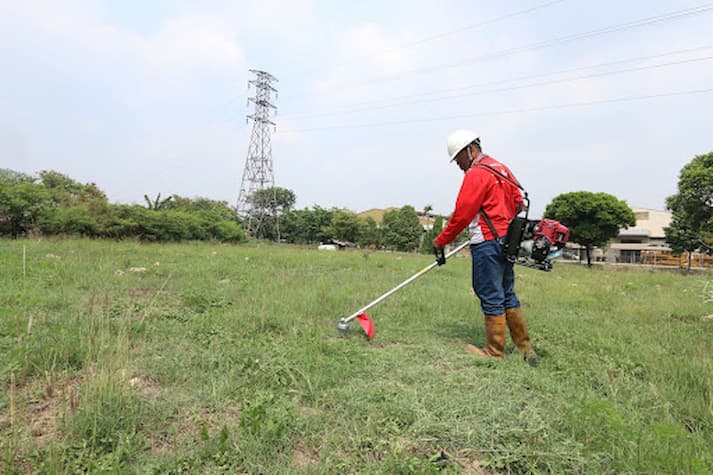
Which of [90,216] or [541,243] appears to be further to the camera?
[90,216]

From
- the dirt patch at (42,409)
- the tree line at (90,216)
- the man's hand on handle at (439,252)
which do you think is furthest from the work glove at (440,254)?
the tree line at (90,216)

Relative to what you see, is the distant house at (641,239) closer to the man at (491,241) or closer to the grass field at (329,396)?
the man at (491,241)

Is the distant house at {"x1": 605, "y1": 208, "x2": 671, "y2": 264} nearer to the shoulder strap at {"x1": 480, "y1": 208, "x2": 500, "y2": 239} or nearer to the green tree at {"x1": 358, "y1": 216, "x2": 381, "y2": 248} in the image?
the green tree at {"x1": 358, "y1": 216, "x2": 381, "y2": 248}

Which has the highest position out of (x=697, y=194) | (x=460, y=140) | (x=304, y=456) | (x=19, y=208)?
(x=697, y=194)

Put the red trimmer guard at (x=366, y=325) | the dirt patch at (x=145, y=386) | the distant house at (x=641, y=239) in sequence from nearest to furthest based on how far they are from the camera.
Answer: the dirt patch at (x=145, y=386)
the red trimmer guard at (x=366, y=325)
the distant house at (x=641, y=239)

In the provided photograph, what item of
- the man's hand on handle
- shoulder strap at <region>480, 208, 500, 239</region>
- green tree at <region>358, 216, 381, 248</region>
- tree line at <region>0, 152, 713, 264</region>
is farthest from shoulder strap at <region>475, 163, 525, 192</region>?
green tree at <region>358, 216, 381, 248</region>

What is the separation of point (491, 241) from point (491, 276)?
33 cm

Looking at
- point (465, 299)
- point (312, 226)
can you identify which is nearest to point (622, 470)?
point (465, 299)

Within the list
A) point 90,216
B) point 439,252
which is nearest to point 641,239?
point 439,252

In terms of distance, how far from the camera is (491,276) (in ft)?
10.7

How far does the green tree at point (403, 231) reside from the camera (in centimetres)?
4472

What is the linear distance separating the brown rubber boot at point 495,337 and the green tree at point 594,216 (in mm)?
30021

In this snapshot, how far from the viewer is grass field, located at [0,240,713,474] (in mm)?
1635

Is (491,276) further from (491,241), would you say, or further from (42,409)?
(42,409)
